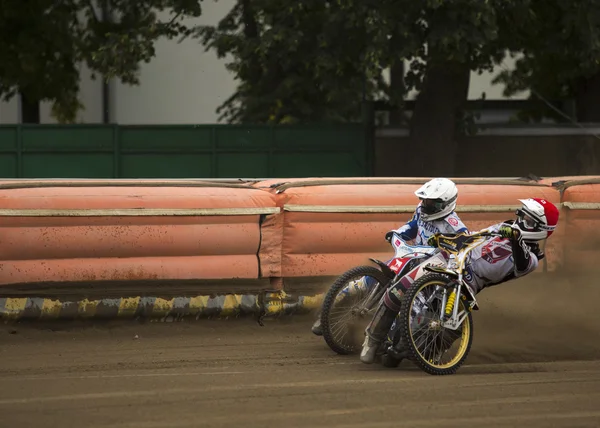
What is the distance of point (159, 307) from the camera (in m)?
10.7

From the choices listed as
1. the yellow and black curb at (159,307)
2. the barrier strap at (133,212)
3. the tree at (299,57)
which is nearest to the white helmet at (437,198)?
the barrier strap at (133,212)

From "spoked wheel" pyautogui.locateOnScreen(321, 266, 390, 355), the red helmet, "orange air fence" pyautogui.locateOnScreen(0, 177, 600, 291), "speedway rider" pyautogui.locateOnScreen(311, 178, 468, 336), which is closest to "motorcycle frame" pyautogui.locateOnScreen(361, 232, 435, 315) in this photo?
"spoked wheel" pyautogui.locateOnScreen(321, 266, 390, 355)

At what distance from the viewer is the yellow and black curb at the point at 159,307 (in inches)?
409

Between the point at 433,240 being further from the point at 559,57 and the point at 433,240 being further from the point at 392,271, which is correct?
the point at 559,57

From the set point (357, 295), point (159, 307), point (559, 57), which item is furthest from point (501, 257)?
point (559, 57)

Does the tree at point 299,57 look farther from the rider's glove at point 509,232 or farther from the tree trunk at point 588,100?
the rider's glove at point 509,232

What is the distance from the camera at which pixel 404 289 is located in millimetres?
8828

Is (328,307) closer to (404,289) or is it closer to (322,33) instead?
(404,289)

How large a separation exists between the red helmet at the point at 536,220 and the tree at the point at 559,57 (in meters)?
10.7

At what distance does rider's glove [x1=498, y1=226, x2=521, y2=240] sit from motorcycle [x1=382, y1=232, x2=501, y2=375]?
0.06m

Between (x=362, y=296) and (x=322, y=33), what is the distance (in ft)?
36.1

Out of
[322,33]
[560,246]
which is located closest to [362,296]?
[560,246]

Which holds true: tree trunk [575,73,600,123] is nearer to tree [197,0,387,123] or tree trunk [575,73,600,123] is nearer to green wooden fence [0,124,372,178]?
tree [197,0,387,123]

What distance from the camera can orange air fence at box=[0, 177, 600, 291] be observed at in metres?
10.3
